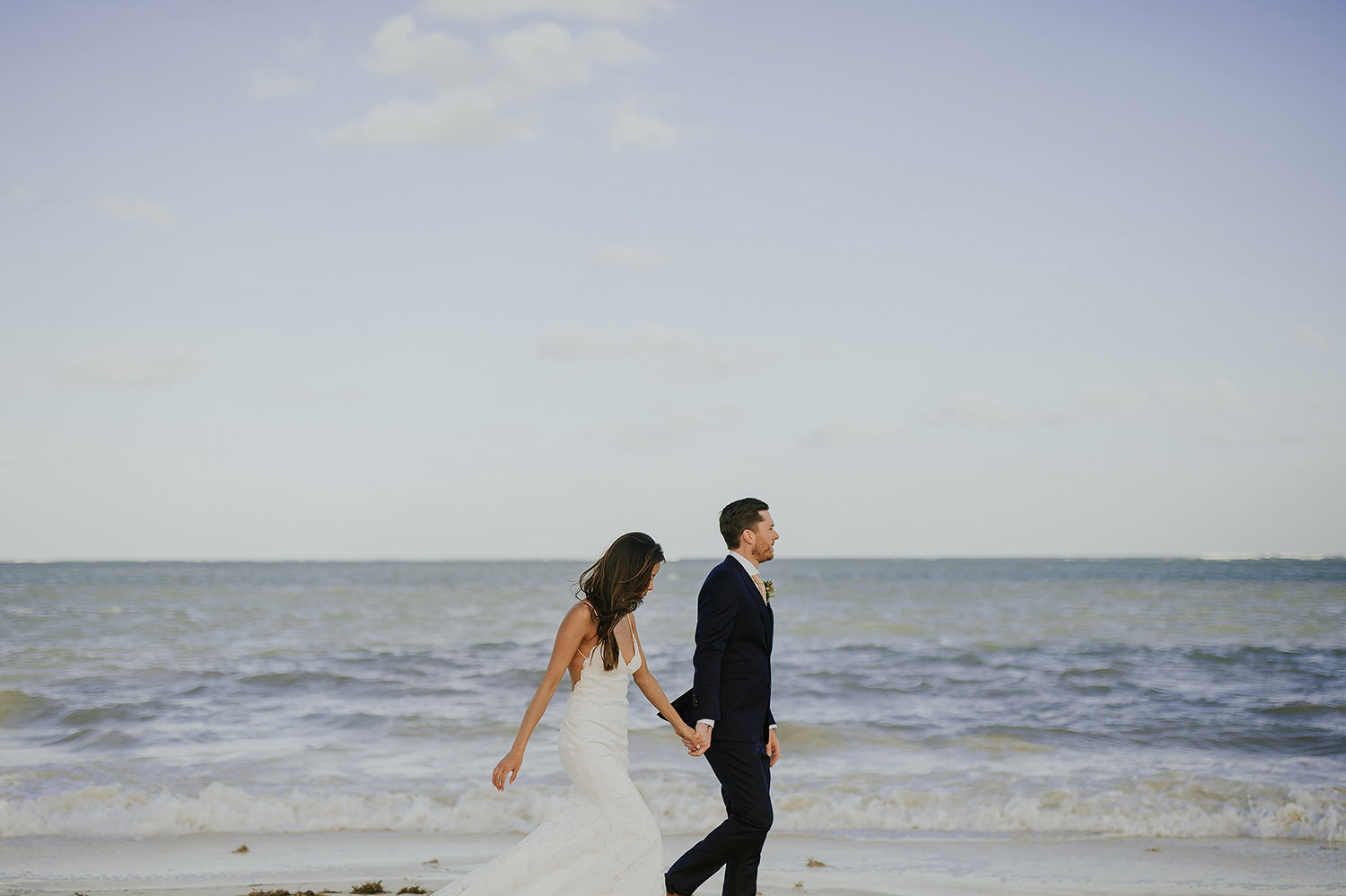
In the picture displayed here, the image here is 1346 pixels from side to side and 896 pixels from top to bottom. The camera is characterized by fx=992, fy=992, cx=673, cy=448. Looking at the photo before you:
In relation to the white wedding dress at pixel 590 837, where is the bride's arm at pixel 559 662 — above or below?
above

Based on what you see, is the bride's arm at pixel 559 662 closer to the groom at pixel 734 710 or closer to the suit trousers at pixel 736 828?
the groom at pixel 734 710

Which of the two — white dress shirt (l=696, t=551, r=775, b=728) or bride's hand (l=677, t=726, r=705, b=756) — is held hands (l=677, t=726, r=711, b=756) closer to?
bride's hand (l=677, t=726, r=705, b=756)

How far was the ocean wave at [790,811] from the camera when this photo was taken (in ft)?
25.4

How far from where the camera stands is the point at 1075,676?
51.5 ft

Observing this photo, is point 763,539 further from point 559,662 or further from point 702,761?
point 702,761

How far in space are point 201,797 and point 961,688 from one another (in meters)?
10.5

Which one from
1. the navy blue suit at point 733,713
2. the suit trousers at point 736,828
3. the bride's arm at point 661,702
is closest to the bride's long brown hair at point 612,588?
the bride's arm at point 661,702

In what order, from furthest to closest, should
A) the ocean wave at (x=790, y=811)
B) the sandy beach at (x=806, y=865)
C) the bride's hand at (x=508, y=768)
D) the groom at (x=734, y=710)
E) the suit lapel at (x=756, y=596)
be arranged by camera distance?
1. the ocean wave at (x=790, y=811)
2. the sandy beach at (x=806, y=865)
3. the suit lapel at (x=756, y=596)
4. the groom at (x=734, y=710)
5. the bride's hand at (x=508, y=768)

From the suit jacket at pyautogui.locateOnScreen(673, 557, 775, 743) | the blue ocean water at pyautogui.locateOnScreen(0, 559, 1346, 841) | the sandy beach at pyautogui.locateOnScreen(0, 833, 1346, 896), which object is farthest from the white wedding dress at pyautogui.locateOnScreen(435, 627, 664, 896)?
the blue ocean water at pyautogui.locateOnScreen(0, 559, 1346, 841)

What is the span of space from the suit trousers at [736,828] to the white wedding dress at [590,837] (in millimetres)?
535

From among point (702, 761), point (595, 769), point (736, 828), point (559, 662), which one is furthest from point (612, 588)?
point (702, 761)

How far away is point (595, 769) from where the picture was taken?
13.2ft

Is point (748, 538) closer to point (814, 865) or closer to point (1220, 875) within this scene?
point (814, 865)

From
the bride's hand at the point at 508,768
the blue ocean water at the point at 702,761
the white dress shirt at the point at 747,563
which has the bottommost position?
the blue ocean water at the point at 702,761
